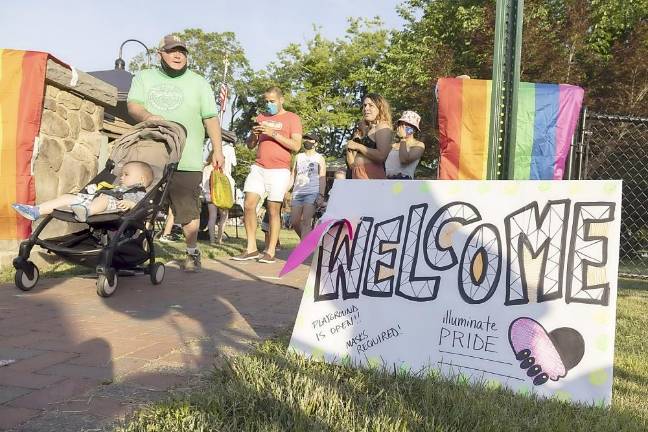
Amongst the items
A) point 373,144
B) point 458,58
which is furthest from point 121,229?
point 458,58

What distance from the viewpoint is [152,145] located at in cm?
472

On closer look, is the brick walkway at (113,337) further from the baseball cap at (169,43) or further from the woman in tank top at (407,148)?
the baseball cap at (169,43)

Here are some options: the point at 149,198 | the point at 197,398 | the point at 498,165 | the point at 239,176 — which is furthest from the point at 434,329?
the point at 239,176

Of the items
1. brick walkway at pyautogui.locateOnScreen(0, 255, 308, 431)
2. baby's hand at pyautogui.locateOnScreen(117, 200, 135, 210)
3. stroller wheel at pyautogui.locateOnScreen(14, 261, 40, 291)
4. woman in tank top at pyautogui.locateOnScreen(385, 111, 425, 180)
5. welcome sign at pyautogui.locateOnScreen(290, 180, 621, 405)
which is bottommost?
brick walkway at pyautogui.locateOnScreen(0, 255, 308, 431)

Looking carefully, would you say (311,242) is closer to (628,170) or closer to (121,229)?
(121,229)

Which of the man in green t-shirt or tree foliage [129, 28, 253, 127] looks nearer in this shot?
the man in green t-shirt

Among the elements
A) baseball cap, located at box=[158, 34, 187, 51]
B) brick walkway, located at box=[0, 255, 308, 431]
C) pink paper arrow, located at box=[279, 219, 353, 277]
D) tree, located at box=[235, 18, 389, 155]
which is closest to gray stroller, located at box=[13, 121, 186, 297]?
brick walkway, located at box=[0, 255, 308, 431]

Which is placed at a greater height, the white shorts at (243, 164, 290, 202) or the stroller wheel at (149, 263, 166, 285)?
the white shorts at (243, 164, 290, 202)

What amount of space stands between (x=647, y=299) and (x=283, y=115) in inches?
164

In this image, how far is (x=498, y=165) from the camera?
3133mm

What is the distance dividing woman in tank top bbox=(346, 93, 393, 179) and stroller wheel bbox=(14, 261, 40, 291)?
8.77ft

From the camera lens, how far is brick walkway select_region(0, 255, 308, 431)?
1.94 meters

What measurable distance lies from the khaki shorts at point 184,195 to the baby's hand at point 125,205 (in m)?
0.95

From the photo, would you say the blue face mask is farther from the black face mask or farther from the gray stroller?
the gray stroller
